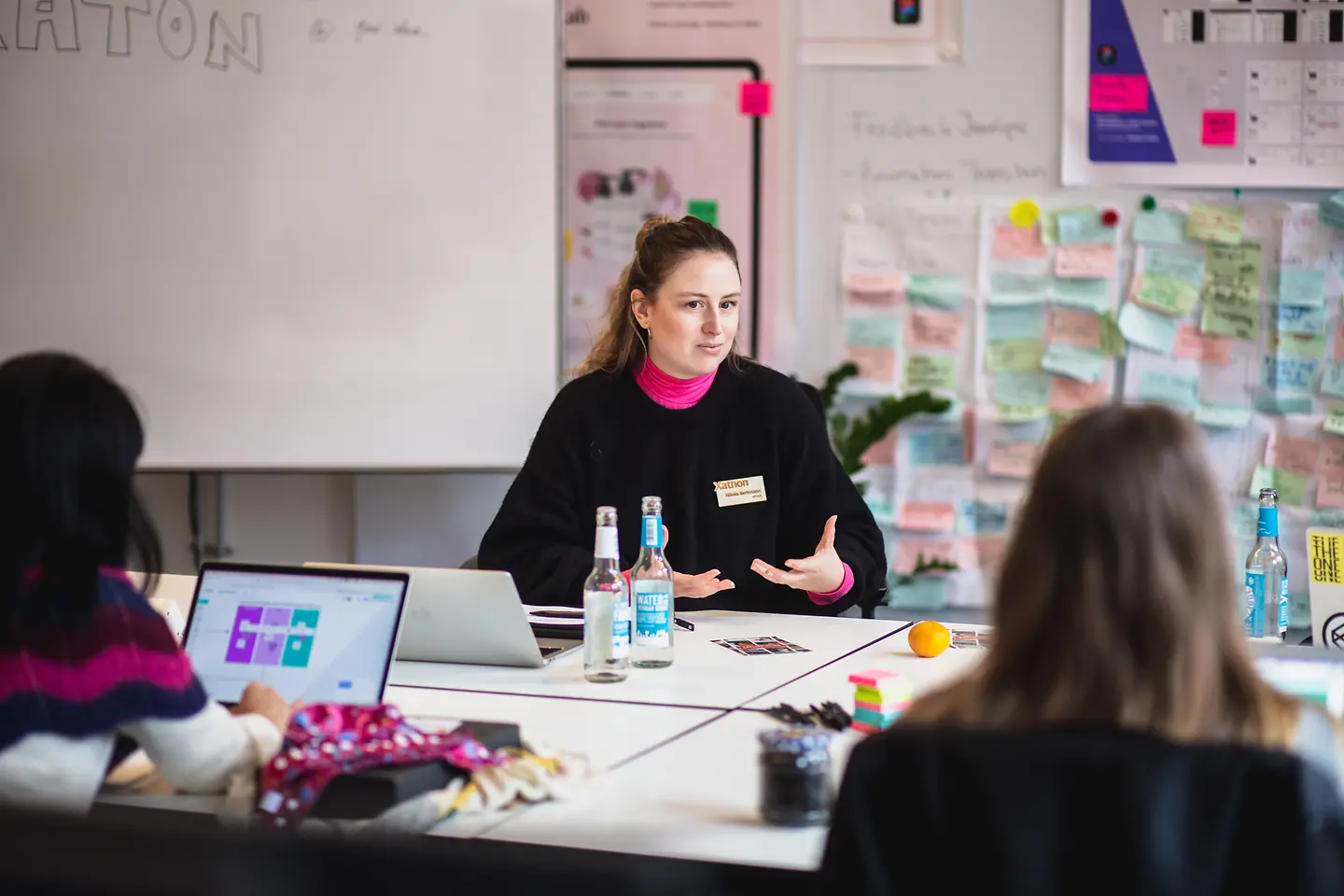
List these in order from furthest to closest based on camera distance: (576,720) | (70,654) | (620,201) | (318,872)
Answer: (620,201), (576,720), (70,654), (318,872)

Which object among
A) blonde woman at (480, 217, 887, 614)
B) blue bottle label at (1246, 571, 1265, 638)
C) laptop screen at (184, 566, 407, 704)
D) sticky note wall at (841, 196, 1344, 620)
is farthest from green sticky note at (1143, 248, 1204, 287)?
laptop screen at (184, 566, 407, 704)

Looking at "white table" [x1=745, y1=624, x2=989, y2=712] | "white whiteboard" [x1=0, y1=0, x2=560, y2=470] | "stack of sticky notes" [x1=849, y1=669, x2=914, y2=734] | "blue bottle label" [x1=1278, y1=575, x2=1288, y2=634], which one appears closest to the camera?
"stack of sticky notes" [x1=849, y1=669, x2=914, y2=734]

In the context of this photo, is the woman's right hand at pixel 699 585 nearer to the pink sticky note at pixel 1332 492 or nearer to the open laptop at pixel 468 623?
the open laptop at pixel 468 623

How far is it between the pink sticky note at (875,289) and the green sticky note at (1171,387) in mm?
677

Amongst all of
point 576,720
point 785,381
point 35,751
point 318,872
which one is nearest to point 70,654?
point 35,751

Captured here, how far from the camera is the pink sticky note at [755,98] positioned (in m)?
3.70

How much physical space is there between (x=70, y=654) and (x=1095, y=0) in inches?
122

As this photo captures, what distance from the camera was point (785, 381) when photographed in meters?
2.88

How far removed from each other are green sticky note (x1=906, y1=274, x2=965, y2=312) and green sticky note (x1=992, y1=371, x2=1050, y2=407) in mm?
231

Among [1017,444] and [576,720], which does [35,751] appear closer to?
[576,720]

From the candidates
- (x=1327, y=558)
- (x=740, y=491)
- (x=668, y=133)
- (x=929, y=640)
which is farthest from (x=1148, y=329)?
(x=929, y=640)

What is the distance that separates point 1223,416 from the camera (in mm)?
3615

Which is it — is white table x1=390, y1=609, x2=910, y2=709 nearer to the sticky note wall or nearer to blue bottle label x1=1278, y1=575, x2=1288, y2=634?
blue bottle label x1=1278, y1=575, x2=1288, y2=634

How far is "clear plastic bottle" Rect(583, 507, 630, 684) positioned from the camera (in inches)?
75.9
